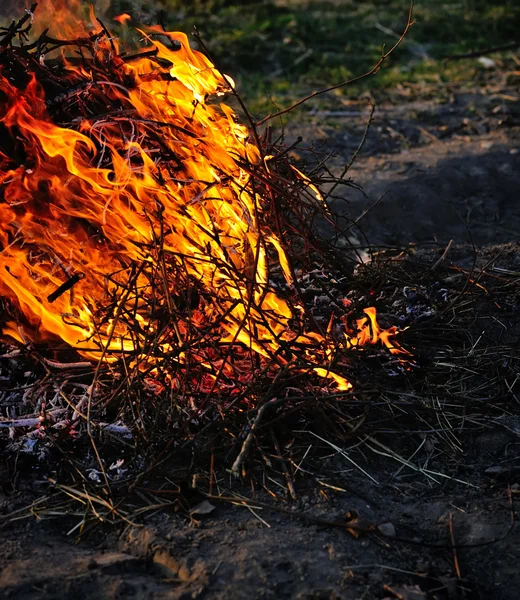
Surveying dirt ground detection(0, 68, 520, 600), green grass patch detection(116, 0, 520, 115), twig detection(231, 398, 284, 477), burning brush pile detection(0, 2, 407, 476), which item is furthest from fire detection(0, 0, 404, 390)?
green grass patch detection(116, 0, 520, 115)

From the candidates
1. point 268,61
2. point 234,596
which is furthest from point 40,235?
point 268,61

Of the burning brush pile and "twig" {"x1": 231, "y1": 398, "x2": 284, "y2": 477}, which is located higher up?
the burning brush pile

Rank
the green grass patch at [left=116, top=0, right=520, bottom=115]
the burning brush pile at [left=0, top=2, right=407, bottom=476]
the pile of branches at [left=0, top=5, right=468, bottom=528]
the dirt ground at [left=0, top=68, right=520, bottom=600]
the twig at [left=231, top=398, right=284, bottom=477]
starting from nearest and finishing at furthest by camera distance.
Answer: the dirt ground at [left=0, top=68, right=520, bottom=600] → the twig at [left=231, top=398, right=284, bottom=477] → the pile of branches at [left=0, top=5, right=468, bottom=528] → the burning brush pile at [left=0, top=2, right=407, bottom=476] → the green grass patch at [left=116, top=0, right=520, bottom=115]

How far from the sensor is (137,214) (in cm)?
370

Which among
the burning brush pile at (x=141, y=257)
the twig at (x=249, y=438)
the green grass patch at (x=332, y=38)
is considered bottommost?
the green grass patch at (x=332, y=38)

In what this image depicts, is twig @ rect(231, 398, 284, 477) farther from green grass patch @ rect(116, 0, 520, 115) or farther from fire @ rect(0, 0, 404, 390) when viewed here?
green grass patch @ rect(116, 0, 520, 115)

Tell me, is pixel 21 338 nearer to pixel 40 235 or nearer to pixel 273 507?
pixel 40 235

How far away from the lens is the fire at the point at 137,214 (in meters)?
3.59

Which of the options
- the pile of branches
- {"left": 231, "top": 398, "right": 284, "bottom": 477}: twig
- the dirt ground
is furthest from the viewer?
the pile of branches

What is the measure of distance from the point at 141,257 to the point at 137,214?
201mm

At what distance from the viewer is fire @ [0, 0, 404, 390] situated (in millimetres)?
3590

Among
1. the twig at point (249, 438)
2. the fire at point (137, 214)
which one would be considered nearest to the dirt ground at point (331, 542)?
the twig at point (249, 438)

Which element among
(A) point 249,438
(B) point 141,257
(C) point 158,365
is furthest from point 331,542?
(B) point 141,257

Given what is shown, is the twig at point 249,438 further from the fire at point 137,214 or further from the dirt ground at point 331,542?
the fire at point 137,214
